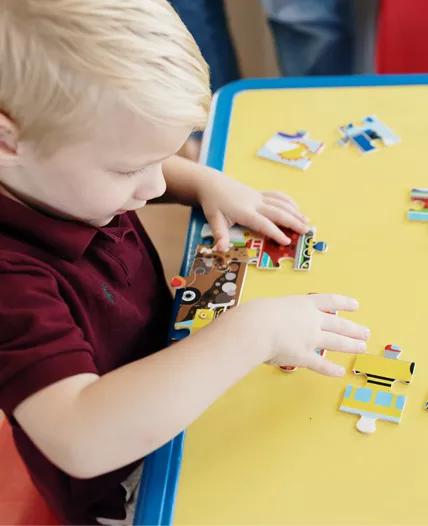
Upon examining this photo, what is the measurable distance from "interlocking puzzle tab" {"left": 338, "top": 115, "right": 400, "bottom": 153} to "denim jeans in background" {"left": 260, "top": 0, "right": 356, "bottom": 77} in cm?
65

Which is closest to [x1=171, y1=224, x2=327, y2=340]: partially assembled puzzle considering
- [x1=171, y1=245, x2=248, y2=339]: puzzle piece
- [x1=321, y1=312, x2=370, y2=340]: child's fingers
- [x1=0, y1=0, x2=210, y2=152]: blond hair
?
[x1=171, y1=245, x2=248, y2=339]: puzzle piece

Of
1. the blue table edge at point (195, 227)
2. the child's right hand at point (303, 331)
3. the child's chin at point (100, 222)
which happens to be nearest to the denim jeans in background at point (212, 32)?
the blue table edge at point (195, 227)

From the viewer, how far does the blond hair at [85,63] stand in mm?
463

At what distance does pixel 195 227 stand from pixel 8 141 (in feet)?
1.02

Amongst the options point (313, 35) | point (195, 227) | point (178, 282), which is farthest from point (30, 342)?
point (313, 35)

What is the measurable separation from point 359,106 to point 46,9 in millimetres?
530

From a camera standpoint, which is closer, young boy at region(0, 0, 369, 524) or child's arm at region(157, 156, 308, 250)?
young boy at region(0, 0, 369, 524)

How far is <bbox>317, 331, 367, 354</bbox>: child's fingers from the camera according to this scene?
59 centimetres

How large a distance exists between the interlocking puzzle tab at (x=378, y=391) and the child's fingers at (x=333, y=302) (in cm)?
5

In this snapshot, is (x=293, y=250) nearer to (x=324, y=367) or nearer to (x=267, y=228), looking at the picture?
(x=267, y=228)

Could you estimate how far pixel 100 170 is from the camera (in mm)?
542

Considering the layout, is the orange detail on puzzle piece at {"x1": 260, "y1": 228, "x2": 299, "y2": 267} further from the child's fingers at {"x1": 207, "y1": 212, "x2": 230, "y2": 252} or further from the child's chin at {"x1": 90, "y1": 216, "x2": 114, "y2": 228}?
the child's chin at {"x1": 90, "y1": 216, "x2": 114, "y2": 228}

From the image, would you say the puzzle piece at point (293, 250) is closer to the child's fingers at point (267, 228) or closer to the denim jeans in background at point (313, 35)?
the child's fingers at point (267, 228)

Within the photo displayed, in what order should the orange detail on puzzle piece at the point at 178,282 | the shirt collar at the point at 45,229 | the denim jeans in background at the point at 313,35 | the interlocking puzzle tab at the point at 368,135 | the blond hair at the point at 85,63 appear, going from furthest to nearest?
the denim jeans in background at the point at 313,35
the interlocking puzzle tab at the point at 368,135
the orange detail on puzzle piece at the point at 178,282
the shirt collar at the point at 45,229
the blond hair at the point at 85,63
